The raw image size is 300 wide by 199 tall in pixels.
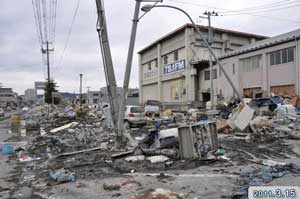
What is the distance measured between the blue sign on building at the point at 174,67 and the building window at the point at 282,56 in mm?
15849

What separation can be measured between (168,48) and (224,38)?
29.8ft

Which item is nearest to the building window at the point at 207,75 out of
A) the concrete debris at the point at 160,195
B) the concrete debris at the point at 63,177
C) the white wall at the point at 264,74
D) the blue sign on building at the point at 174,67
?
the white wall at the point at 264,74

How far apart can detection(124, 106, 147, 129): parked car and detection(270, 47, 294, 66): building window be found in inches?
597

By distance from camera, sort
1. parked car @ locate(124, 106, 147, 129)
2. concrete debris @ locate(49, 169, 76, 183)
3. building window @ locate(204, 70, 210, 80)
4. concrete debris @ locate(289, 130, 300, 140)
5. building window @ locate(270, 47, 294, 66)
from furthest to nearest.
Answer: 1. building window @ locate(204, 70, 210, 80)
2. building window @ locate(270, 47, 294, 66)
3. parked car @ locate(124, 106, 147, 129)
4. concrete debris @ locate(289, 130, 300, 140)
5. concrete debris @ locate(49, 169, 76, 183)

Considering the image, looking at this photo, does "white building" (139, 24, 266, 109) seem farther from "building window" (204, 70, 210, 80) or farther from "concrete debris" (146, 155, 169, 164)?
"concrete debris" (146, 155, 169, 164)

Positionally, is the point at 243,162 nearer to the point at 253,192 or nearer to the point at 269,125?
the point at 253,192

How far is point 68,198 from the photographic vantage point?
644cm

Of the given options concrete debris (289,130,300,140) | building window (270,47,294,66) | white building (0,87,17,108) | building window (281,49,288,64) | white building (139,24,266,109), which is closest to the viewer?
concrete debris (289,130,300,140)

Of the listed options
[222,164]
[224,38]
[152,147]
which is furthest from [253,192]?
[224,38]

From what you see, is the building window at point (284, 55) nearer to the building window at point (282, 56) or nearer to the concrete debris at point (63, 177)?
the building window at point (282, 56)

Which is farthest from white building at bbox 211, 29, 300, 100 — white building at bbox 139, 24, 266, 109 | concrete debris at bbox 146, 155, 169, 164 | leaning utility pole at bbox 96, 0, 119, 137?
concrete debris at bbox 146, 155, 169, 164

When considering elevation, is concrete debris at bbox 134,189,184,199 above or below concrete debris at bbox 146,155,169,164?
below

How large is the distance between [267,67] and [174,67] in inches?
726

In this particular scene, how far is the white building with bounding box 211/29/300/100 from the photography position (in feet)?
94.3
